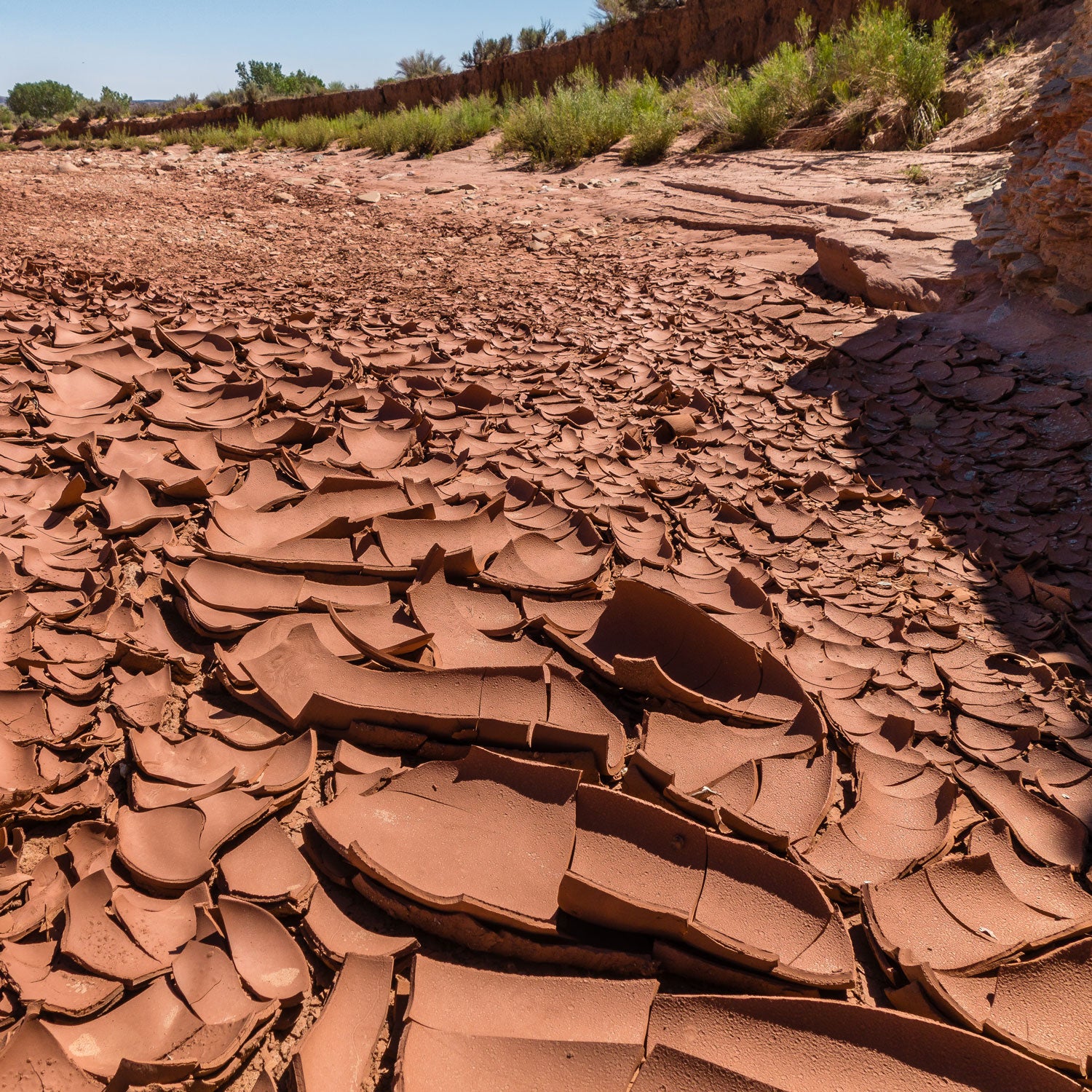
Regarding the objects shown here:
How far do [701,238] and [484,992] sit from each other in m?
4.73

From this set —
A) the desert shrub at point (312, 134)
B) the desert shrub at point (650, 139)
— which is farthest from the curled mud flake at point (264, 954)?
the desert shrub at point (312, 134)

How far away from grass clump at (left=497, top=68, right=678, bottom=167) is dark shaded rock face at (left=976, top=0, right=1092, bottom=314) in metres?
5.01

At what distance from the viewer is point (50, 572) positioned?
1549 millimetres

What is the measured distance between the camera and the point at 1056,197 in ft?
9.62

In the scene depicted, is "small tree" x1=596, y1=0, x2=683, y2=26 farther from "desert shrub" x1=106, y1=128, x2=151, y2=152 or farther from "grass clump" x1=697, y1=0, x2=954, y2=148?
"desert shrub" x1=106, y1=128, x2=151, y2=152

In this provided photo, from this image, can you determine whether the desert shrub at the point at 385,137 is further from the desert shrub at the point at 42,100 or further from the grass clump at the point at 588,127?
the desert shrub at the point at 42,100

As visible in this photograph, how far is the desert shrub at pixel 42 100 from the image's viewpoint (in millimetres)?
22172

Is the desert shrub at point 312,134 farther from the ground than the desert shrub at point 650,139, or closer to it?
farther from the ground

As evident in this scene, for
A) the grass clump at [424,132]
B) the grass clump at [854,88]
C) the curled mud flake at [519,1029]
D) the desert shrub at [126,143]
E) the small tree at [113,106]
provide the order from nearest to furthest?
the curled mud flake at [519,1029], the grass clump at [854,88], the grass clump at [424,132], the desert shrub at [126,143], the small tree at [113,106]

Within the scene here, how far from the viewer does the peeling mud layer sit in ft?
2.83

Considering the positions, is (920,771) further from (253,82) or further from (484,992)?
(253,82)

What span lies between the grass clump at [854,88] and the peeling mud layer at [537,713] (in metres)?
4.51

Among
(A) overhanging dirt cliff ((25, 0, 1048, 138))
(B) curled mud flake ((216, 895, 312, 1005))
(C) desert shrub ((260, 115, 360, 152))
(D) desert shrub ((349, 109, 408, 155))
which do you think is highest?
(A) overhanging dirt cliff ((25, 0, 1048, 138))

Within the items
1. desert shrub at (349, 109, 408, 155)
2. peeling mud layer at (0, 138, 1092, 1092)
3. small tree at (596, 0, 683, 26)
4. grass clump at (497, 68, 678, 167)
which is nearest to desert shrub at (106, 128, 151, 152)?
desert shrub at (349, 109, 408, 155)
